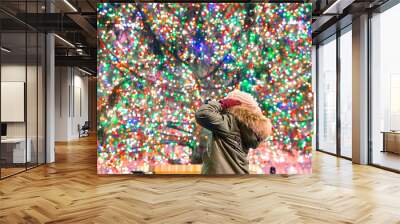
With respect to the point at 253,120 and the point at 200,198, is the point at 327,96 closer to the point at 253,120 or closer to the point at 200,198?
the point at 253,120

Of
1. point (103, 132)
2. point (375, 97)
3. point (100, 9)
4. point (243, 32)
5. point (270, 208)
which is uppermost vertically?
point (100, 9)

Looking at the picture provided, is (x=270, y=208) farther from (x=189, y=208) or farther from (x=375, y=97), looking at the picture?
(x=375, y=97)

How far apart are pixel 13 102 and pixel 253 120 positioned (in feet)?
12.7

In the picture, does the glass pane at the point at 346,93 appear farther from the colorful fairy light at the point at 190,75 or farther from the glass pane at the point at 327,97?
the colorful fairy light at the point at 190,75

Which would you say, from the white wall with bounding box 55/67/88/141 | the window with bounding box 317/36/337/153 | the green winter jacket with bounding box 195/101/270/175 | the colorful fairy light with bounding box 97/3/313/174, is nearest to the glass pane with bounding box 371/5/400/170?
the window with bounding box 317/36/337/153

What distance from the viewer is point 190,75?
5129 mm

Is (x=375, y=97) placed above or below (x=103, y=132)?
above

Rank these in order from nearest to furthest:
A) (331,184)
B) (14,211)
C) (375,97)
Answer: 1. (14,211)
2. (331,184)
3. (375,97)

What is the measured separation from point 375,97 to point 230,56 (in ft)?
10.6

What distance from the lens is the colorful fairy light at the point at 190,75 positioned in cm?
510

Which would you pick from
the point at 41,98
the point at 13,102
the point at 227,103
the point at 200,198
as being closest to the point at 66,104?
the point at 41,98

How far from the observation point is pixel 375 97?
648cm

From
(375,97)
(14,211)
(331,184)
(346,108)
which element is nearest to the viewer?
(14,211)

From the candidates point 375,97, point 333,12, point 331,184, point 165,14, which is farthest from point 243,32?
point 375,97
